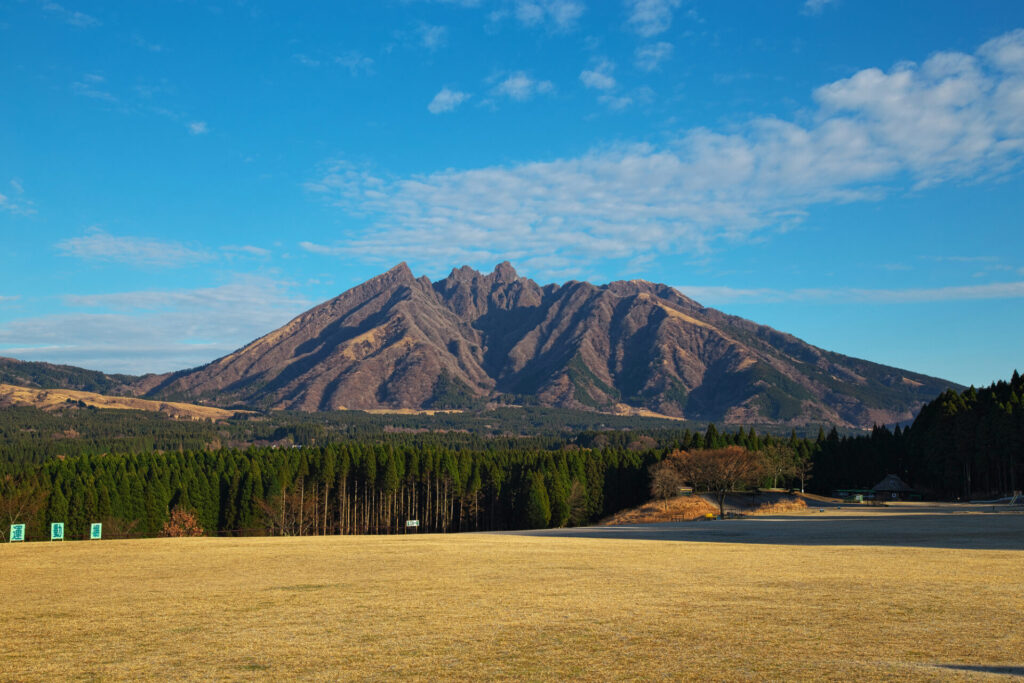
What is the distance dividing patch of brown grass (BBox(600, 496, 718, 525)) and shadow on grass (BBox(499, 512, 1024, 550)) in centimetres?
2396

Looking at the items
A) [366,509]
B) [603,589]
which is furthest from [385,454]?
[603,589]

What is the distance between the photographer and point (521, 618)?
20.2 metres

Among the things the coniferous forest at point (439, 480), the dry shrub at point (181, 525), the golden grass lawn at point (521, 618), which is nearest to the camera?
the golden grass lawn at point (521, 618)

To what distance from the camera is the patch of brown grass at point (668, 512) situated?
98.1 metres

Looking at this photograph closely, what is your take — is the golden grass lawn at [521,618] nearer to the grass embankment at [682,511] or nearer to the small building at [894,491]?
the grass embankment at [682,511]

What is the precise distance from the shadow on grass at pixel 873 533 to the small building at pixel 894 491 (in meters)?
63.7

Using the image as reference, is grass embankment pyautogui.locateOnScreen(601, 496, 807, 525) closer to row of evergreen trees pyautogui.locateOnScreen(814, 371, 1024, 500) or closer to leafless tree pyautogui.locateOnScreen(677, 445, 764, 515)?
leafless tree pyautogui.locateOnScreen(677, 445, 764, 515)

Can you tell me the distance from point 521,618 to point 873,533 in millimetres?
45095

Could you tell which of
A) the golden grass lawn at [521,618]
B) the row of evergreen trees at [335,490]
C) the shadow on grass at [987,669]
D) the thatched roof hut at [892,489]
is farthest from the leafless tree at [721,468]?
the shadow on grass at [987,669]

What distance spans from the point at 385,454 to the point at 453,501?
18.8 meters

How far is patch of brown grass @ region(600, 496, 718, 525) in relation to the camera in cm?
9806

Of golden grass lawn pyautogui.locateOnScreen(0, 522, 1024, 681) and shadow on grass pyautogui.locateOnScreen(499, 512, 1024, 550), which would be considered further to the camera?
shadow on grass pyautogui.locateOnScreen(499, 512, 1024, 550)

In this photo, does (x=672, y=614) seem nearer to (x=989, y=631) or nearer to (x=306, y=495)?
(x=989, y=631)

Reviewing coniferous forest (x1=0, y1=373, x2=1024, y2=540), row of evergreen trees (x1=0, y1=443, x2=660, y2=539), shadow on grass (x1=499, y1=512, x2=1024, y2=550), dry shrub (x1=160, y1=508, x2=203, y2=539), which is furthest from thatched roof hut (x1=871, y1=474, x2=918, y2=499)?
dry shrub (x1=160, y1=508, x2=203, y2=539)
